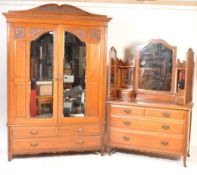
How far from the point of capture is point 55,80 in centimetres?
372

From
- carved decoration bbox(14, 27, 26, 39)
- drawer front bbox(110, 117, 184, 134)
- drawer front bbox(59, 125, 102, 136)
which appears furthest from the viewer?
drawer front bbox(59, 125, 102, 136)

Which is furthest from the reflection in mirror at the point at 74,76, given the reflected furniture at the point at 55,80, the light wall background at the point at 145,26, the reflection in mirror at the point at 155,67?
the reflection in mirror at the point at 155,67

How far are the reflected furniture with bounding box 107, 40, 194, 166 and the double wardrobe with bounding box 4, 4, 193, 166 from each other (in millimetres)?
12

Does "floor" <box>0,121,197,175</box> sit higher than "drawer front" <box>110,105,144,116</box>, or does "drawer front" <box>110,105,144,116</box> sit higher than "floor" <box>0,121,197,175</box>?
"drawer front" <box>110,105,144,116</box>

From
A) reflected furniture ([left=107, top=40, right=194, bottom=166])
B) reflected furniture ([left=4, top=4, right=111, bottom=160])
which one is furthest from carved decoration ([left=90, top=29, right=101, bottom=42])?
reflected furniture ([left=107, top=40, right=194, bottom=166])

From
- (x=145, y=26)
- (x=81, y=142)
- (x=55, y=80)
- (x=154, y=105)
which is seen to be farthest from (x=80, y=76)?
(x=145, y=26)

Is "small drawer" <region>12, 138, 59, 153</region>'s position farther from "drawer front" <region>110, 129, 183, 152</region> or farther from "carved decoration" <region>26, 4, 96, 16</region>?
"carved decoration" <region>26, 4, 96, 16</region>

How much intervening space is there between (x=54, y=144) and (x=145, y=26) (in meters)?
2.05

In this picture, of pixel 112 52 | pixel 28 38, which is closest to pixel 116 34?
pixel 112 52

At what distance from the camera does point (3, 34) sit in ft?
13.3

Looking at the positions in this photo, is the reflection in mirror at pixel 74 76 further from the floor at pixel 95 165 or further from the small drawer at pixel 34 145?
the floor at pixel 95 165

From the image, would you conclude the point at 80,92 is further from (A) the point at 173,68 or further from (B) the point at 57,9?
(A) the point at 173,68

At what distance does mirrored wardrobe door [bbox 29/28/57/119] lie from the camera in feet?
12.0

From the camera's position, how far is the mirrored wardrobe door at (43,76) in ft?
12.0
